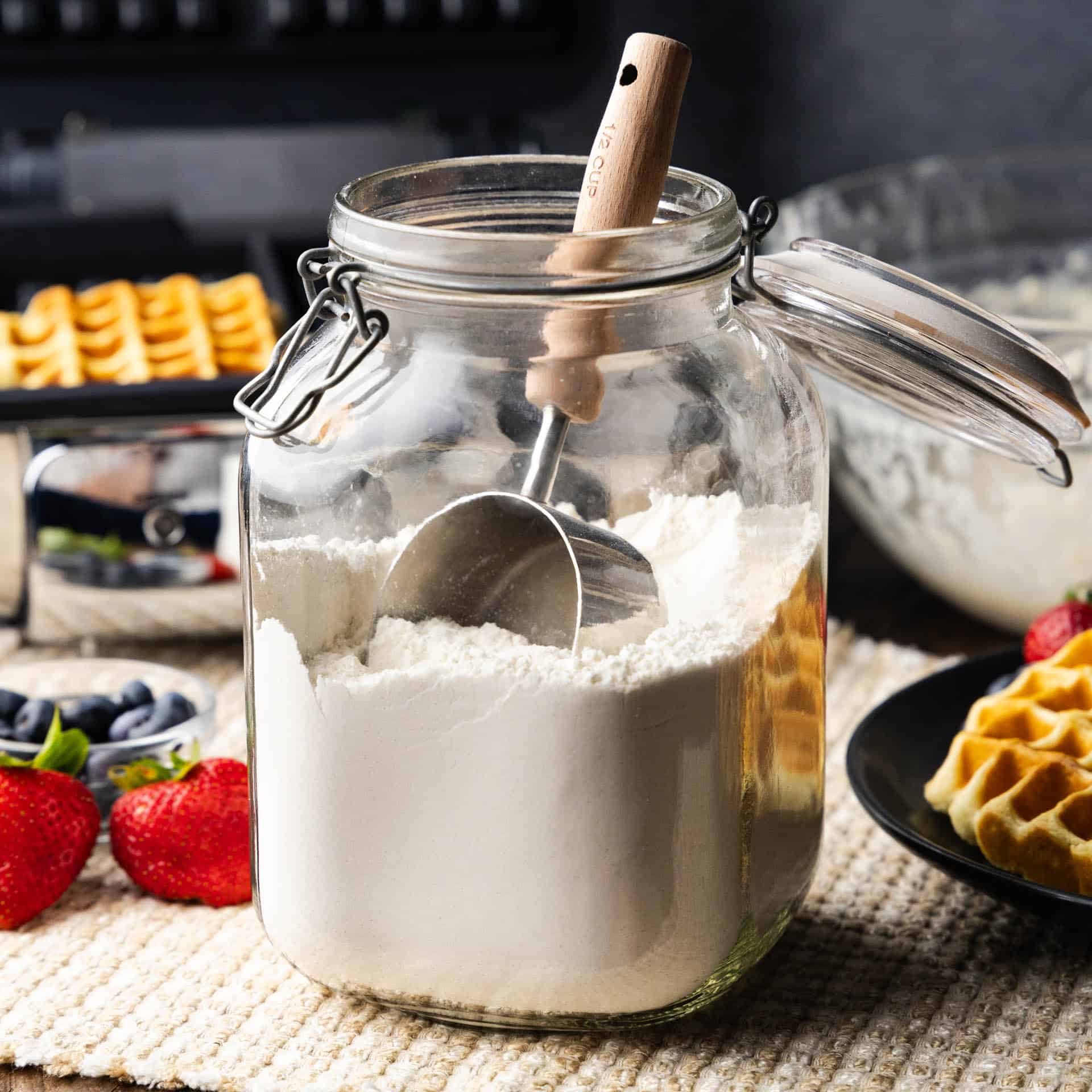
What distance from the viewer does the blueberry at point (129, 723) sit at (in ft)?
2.74

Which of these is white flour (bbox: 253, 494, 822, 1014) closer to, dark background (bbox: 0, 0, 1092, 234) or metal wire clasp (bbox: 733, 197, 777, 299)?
metal wire clasp (bbox: 733, 197, 777, 299)

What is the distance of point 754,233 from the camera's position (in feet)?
2.09

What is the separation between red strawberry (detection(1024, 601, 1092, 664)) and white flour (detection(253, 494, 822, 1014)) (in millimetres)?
288

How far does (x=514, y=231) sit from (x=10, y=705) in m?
0.38

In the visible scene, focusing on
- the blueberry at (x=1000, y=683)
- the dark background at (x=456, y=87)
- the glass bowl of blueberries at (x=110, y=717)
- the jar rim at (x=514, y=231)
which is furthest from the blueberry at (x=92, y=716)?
the dark background at (x=456, y=87)

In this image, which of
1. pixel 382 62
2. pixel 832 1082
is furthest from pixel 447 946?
pixel 382 62

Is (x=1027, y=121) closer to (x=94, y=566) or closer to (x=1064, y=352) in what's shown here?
(x=1064, y=352)

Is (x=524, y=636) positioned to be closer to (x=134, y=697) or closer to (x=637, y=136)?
(x=637, y=136)

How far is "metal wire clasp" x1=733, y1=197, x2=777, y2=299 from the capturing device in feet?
2.09

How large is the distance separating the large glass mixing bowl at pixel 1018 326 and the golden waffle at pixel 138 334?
41 cm

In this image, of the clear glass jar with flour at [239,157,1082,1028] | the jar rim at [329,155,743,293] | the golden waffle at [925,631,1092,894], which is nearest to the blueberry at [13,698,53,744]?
the clear glass jar with flour at [239,157,1082,1028]

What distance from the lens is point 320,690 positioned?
60 centimetres

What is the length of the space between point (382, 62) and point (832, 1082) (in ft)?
4.32

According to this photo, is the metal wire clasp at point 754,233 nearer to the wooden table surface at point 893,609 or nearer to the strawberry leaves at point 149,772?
the strawberry leaves at point 149,772
